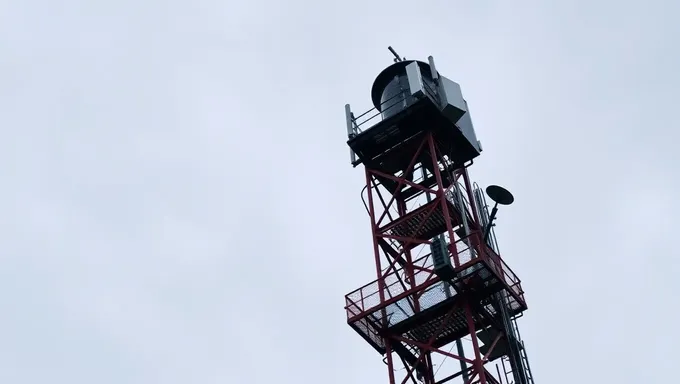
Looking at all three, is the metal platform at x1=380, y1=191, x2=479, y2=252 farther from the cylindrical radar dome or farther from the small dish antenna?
the cylindrical radar dome

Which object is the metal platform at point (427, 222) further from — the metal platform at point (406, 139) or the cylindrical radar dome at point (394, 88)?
the cylindrical radar dome at point (394, 88)

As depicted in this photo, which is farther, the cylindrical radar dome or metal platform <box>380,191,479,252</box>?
the cylindrical radar dome

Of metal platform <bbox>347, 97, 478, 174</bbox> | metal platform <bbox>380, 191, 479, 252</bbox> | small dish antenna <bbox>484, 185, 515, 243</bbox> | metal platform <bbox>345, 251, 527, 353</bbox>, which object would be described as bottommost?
metal platform <bbox>345, 251, 527, 353</bbox>

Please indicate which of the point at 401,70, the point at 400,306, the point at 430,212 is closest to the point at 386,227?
the point at 430,212

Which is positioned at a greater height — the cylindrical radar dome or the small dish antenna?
the cylindrical radar dome

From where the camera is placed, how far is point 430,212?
42.8 meters

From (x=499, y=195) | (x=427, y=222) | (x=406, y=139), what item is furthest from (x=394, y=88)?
(x=499, y=195)

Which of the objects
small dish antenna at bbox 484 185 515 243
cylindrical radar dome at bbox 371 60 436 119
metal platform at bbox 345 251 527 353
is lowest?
metal platform at bbox 345 251 527 353

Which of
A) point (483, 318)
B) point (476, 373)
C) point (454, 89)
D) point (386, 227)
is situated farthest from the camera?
point (454, 89)

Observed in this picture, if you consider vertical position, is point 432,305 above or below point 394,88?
below

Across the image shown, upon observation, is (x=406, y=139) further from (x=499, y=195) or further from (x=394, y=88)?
(x=499, y=195)

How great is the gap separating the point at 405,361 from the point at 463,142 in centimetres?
1079

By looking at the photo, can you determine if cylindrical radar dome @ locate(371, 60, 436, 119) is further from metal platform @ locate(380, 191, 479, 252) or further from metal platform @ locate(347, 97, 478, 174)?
metal platform @ locate(380, 191, 479, 252)

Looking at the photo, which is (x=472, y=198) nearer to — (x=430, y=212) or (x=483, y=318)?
(x=430, y=212)
